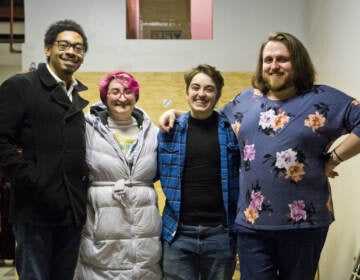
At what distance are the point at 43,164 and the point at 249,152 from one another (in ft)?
2.89

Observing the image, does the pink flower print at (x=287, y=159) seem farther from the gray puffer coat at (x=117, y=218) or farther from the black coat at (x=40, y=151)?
the black coat at (x=40, y=151)

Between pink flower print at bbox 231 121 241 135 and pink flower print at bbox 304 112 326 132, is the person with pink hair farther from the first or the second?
pink flower print at bbox 304 112 326 132

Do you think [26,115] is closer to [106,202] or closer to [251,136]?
[106,202]

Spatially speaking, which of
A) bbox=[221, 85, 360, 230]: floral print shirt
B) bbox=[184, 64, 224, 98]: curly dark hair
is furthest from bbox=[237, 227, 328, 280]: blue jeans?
bbox=[184, 64, 224, 98]: curly dark hair

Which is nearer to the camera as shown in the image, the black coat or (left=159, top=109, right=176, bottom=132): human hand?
the black coat

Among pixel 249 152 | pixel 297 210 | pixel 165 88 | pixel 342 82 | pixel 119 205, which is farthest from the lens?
pixel 165 88

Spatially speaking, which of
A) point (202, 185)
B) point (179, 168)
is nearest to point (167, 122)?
point (179, 168)

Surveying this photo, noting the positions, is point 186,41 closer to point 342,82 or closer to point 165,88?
point 165,88

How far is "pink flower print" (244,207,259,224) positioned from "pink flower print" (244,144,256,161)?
0.21m

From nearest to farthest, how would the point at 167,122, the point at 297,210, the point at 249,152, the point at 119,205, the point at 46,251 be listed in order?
the point at 297,210 < the point at 249,152 < the point at 46,251 < the point at 119,205 < the point at 167,122

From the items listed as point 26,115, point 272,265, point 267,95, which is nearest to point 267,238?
point 272,265

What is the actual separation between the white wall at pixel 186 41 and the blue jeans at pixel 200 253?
91.9 inches

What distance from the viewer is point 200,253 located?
6.87ft

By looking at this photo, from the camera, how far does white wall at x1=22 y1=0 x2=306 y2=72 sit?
4125 millimetres
